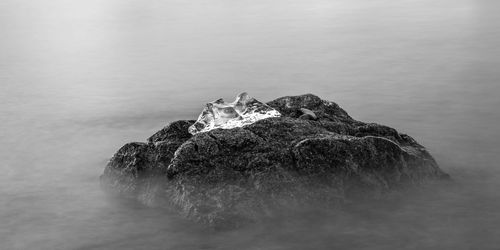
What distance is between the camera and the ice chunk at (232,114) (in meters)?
7.79

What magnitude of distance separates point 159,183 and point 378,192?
2031mm

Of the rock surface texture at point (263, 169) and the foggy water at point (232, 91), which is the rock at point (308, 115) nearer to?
the rock surface texture at point (263, 169)

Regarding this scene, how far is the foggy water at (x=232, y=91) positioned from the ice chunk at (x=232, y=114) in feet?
3.43

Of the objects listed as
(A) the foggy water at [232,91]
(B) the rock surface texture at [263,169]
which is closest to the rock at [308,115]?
(B) the rock surface texture at [263,169]

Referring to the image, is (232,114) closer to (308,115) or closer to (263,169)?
(308,115)

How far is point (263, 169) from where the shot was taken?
7016mm

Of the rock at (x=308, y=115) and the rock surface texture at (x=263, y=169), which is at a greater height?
the rock at (x=308, y=115)

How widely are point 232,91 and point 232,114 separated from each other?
20.6ft

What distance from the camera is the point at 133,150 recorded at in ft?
25.2

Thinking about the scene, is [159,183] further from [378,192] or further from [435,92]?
[435,92]

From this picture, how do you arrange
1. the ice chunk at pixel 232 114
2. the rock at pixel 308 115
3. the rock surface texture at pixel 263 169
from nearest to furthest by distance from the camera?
the rock surface texture at pixel 263 169, the ice chunk at pixel 232 114, the rock at pixel 308 115

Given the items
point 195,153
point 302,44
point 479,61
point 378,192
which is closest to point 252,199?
point 195,153

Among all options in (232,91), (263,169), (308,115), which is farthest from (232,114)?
(232,91)

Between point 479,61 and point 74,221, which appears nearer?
point 74,221
